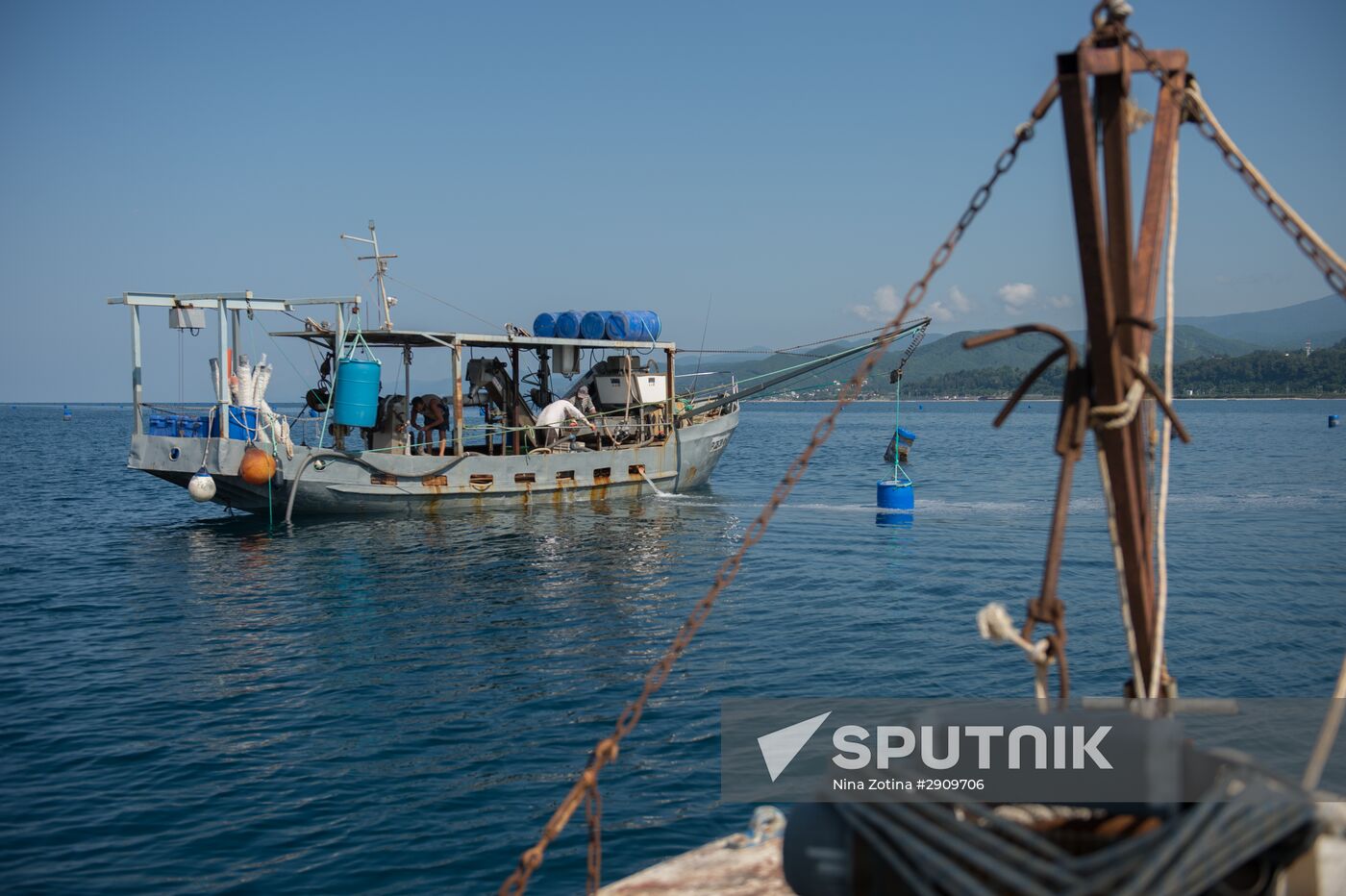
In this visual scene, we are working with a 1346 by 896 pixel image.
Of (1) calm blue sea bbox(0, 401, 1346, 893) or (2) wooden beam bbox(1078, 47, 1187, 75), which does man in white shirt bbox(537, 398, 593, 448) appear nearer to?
(1) calm blue sea bbox(0, 401, 1346, 893)

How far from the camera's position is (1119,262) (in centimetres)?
444

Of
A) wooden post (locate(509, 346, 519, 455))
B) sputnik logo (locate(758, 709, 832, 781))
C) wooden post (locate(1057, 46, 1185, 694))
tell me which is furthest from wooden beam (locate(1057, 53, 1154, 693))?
wooden post (locate(509, 346, 519, 455))

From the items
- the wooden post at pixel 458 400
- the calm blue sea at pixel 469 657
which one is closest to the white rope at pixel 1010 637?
the calm blue sea at pixel 469 657

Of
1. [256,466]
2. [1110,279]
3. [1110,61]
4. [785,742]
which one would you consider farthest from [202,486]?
[1110,61]

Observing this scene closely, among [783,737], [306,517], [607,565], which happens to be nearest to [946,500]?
[607,565]

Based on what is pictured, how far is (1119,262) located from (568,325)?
24917 millimetres

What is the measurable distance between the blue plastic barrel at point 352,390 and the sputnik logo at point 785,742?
16.2 metres

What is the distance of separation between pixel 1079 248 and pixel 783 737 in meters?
7.30

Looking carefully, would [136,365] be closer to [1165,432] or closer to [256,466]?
[256,466]

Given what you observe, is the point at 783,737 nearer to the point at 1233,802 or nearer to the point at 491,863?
Result: the point at 491,863

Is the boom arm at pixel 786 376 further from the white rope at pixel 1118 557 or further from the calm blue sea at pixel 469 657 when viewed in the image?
the white rope at pixel 1118 557

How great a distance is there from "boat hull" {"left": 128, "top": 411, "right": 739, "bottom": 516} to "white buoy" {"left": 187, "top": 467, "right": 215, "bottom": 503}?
0.21 metres

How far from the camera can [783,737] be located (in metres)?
10.4

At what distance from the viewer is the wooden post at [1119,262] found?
13.9 ft
